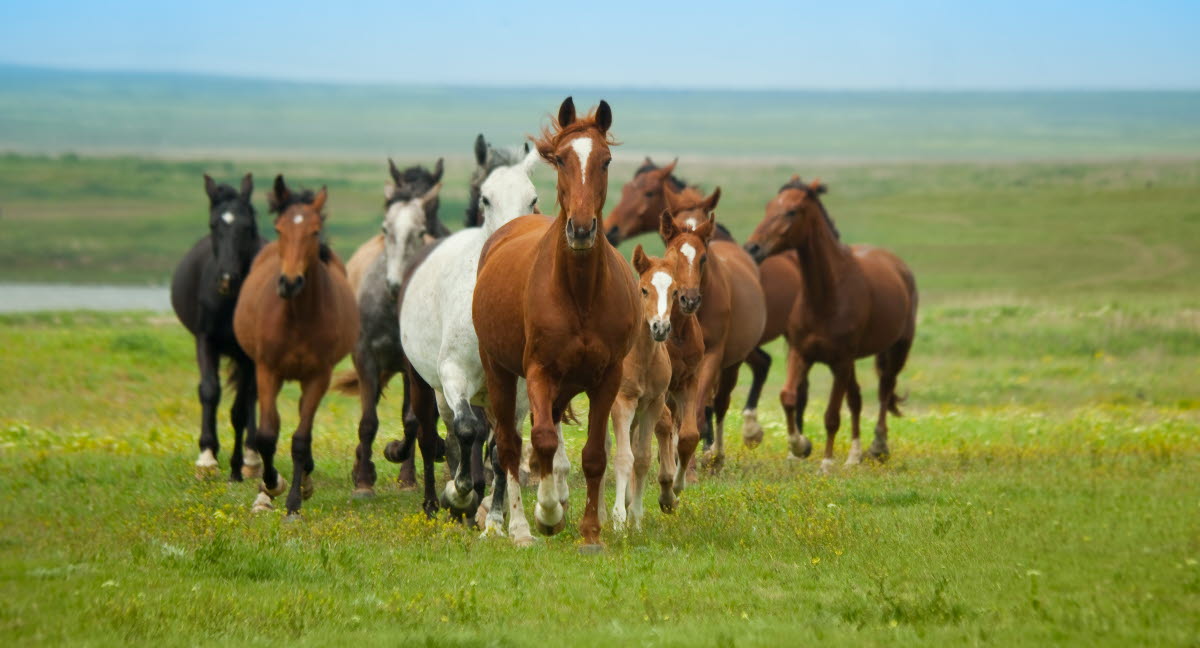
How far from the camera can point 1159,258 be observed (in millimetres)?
51250

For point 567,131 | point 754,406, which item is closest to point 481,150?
point 567,131

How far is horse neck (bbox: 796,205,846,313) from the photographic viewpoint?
15.4 metres

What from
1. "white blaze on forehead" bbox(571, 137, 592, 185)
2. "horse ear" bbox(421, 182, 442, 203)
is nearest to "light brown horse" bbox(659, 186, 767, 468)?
"horse ear" bbox(421, 182, 442, 203)

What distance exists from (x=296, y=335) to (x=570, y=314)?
3.58 m

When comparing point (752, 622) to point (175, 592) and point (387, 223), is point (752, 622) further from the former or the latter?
point (387, 223)

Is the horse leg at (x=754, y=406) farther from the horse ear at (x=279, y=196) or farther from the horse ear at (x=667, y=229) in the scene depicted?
the horse ear at (x=279, y=196)

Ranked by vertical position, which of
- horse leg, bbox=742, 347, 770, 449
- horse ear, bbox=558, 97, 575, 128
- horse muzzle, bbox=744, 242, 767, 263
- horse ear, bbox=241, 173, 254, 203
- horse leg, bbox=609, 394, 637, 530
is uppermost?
horse ear, bbox=558, 97, 575, 128

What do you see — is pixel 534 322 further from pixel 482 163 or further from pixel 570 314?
pixel 482 163

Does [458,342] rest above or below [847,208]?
above

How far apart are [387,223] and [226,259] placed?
165cm

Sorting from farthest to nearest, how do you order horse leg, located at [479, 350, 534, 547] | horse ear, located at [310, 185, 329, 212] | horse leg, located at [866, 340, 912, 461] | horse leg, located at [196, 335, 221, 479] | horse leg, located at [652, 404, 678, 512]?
horse leg, located at [866, 340, 912, 461] → horse leg, located at [196, 335, 221, 479] → horse ear, located at [310, 185, 329, 212] → horse leg, located at [652, 404, 678, 512] → horse leg, located at [479, 350, 534, 547]

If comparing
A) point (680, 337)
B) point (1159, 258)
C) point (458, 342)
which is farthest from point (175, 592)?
point (1159, 258)

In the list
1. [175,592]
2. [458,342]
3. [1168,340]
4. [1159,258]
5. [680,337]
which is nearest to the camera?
[175,592]

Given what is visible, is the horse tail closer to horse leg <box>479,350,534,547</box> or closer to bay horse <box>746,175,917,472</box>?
bay horse <box>746,175,917,472</box>
